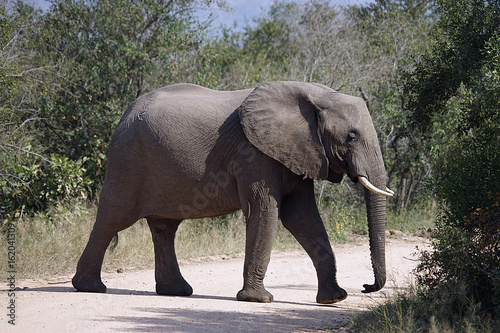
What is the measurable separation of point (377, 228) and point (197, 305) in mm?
2270

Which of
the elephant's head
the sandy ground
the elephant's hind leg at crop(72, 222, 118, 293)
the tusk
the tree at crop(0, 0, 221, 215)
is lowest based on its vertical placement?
the sandy ground

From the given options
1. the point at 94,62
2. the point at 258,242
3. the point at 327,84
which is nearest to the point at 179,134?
the point at 258,242

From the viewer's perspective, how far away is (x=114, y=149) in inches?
330

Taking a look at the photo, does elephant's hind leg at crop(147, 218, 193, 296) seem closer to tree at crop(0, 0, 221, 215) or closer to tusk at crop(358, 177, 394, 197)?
tusk at crop(358, 177, 394, 197)

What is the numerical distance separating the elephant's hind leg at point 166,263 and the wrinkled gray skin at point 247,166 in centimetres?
1

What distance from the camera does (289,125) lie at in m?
7.88

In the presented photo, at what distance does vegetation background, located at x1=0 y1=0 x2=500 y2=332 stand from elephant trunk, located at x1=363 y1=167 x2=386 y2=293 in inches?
21.0

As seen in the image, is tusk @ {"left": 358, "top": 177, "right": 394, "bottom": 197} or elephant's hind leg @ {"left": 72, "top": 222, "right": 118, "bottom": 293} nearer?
tusk @ {"left": 358, "top": 177, "right": 394, "bottom": 197}

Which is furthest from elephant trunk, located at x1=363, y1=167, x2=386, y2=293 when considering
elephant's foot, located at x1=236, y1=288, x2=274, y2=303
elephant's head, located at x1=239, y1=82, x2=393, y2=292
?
elephant's foot, located at x1=236, y1=288, x2=274, y2=303

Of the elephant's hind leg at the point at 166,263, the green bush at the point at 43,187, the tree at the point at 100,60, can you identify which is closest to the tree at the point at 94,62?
the tree at the point at 100,60

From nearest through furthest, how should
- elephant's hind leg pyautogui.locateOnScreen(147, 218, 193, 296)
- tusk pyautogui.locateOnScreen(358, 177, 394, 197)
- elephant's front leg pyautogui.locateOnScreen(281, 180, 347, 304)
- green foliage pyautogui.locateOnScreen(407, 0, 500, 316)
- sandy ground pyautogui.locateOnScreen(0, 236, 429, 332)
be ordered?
green foliage pyautogui.locateOnScreen(407, 0, 500, 316), sandy ground pyautogui.locateOnScreen(0, 236, 429, 332), tusk pyautogui.locateOnScreen(358, 177, 394, 197), elephant's front leg pyautogui.locateOnScreen(281, 180, 347, 304), elephant's hind leg pyautogui.locateOnScreen(147, 218, 193, 296)

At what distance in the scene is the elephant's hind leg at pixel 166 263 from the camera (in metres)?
8.51

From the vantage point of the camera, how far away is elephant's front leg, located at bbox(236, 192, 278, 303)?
764 cm

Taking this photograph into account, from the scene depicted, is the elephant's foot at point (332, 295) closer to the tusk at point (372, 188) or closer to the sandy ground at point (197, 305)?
the sandy ground at point (197, 305)
